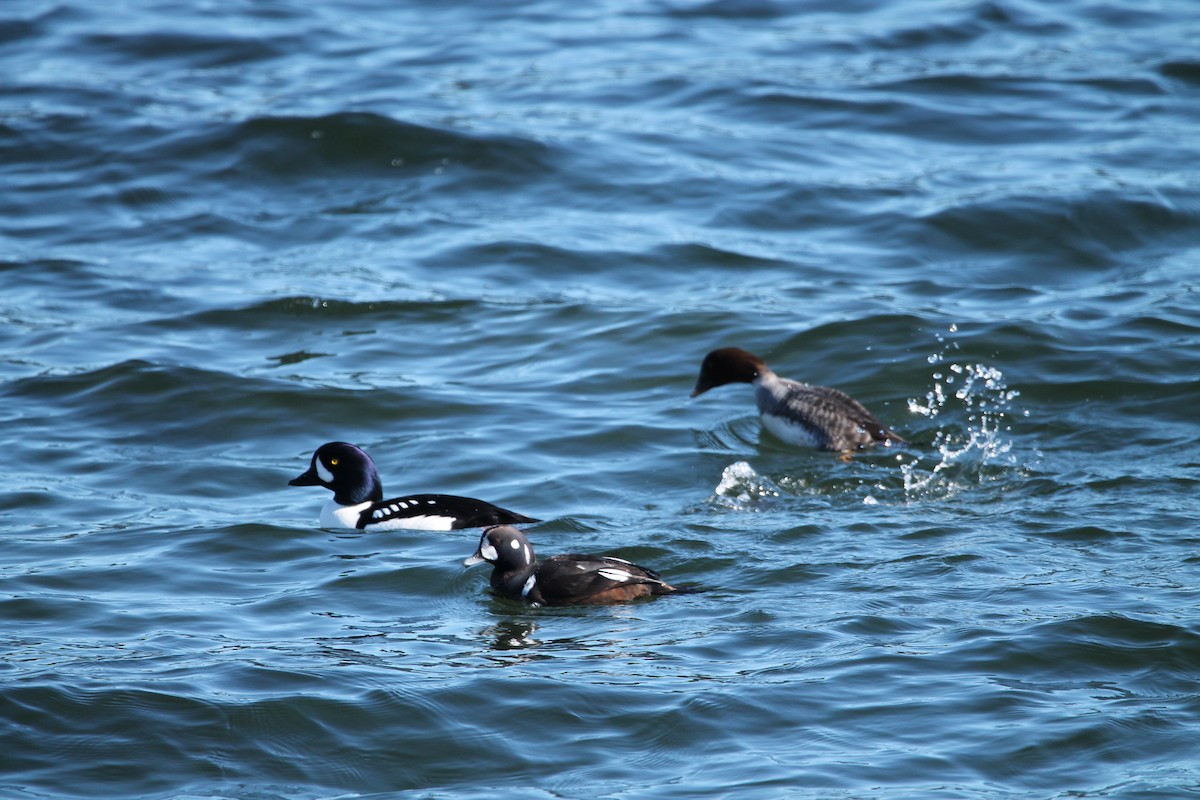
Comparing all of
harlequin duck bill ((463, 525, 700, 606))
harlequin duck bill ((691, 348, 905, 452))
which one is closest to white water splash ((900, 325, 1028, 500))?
harlequin duck bill ((691, 348, 905, 452))

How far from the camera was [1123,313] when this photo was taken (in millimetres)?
13734

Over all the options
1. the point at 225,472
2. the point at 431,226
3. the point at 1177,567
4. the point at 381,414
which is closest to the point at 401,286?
the point at 431,226

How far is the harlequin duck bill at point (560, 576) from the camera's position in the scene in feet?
28.4

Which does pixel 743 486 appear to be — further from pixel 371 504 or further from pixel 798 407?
pixel 371 504

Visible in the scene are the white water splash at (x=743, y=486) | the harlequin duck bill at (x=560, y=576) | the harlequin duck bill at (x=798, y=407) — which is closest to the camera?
the harlequin duck bill at (x=560, y=576)

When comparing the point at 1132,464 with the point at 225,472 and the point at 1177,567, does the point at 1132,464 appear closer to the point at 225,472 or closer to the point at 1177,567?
the point at 1177,567

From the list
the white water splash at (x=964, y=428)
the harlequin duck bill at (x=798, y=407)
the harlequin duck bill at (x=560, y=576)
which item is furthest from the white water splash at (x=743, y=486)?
the harlequin duck bill at (x=560, y=576)

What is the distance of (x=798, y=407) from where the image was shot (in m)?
11.7

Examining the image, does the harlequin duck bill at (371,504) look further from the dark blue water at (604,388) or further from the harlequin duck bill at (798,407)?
the harlequin duck bill at (798,407)

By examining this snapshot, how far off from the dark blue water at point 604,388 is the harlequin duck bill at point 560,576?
0.12m

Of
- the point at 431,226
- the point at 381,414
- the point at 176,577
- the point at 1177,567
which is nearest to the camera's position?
the point at 1177,567

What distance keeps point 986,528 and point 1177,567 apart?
1.19 metres

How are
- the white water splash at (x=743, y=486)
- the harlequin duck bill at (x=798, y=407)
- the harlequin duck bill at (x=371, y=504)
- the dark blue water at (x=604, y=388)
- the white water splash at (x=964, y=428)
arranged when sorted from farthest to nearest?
the harlequin duck bill at (x=798, y=407) < the white water splash at (x=964, y=428) < the white water splash at (x=743, y=486) < the harlequin duck bill at (x=371, y=504) < the dark blue water at (x=604, y=388)

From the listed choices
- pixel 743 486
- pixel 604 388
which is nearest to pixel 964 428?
pixel 743 486
